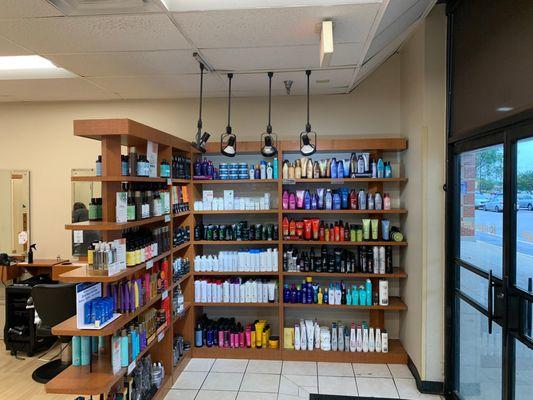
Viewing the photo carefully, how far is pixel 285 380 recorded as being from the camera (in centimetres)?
356

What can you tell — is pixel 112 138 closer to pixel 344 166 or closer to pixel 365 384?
pixel 344 166

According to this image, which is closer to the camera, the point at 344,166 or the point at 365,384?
the point at 365,384

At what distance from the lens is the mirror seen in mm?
4715

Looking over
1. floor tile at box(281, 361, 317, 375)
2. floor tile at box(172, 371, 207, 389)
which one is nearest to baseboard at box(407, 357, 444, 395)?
floor tile at box(281, 361, 317, 375)

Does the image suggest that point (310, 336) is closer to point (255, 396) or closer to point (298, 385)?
point (298, 385)

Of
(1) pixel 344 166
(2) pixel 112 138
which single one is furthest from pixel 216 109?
(2) pixel 112 138

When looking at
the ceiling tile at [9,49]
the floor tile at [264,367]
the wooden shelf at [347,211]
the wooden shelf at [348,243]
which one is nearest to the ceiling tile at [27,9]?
the ceiling tile at [9,49]

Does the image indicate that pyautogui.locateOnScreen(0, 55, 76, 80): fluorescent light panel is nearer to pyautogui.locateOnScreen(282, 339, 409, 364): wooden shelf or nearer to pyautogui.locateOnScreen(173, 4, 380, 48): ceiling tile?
pyautogui.locateOnScreen(173, 4, 380, 48): ceiling tile

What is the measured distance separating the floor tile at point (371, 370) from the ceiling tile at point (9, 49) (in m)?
4.09

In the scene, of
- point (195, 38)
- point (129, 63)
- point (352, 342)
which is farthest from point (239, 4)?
point (352, 342)

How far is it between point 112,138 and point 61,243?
111 inches

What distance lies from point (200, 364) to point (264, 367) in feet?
2.26

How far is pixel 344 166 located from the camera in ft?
13.2

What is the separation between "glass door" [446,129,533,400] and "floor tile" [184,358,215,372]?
7.57 feet
